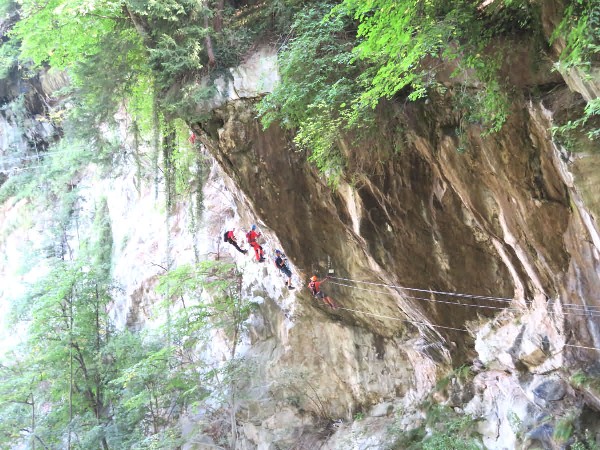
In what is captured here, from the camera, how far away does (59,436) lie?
13.8 m

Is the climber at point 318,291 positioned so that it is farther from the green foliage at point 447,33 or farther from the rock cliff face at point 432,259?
the green foliage at point 447,33

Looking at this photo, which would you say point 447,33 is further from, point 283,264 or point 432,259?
point 283,264

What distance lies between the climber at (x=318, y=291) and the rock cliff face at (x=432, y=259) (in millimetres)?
206

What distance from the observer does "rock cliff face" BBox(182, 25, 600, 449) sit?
6371 millimetres

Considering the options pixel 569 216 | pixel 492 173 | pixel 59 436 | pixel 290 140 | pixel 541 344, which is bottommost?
pixel 541 344

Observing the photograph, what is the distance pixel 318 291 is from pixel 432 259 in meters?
2.95

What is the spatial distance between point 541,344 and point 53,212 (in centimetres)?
2357

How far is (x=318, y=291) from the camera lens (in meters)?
10.8

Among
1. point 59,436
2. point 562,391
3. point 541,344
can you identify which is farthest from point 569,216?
point 59,436

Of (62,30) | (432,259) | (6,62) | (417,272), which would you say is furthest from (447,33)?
Answer: (6,62)

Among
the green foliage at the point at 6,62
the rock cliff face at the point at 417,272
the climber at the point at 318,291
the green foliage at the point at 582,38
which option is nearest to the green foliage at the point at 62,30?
the rock cliff face at the point at 417,272

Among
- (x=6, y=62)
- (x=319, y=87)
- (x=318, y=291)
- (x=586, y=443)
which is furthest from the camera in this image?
(x=6, y=62)

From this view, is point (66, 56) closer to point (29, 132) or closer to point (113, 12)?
point (113, 12)

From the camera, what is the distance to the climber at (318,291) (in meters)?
10.5
